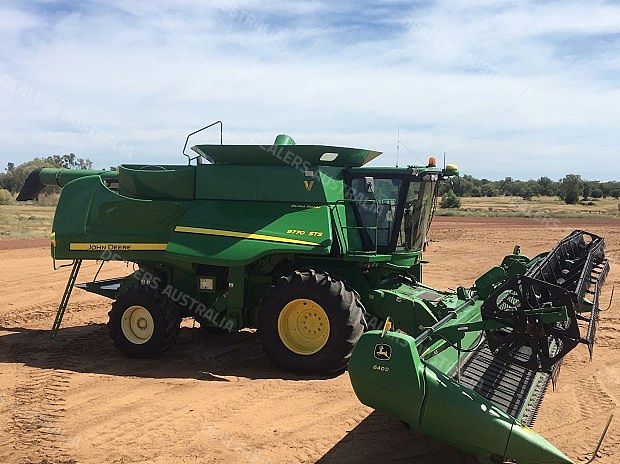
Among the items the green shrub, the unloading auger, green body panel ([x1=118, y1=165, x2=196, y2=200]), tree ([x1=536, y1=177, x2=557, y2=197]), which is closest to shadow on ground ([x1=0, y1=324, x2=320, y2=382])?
green body panel ([x1=118, y1=165, x2=196, y2=200])

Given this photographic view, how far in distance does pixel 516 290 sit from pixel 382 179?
10.6 feet

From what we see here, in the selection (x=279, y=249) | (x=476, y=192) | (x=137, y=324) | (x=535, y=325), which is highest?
(x=476, y=192)

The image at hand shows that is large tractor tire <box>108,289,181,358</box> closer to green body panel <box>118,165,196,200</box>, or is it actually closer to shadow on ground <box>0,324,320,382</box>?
shadow on ground <box>0,324,320,382</box>

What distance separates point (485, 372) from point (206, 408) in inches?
100

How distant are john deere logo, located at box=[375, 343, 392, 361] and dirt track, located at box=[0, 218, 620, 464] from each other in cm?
98

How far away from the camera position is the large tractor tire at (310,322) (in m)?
6.71

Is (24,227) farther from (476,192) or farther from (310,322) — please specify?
(476,192)

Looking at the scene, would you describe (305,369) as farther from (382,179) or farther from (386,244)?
(382,179)

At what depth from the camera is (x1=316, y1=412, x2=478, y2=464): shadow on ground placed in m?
4.64

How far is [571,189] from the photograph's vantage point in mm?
55156

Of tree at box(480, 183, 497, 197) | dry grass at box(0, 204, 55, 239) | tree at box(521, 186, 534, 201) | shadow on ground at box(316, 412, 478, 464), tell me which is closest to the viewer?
shadow on ground at box(316, 412, 478, 464)

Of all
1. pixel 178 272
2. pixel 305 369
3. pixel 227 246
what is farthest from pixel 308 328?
pixel 178 272

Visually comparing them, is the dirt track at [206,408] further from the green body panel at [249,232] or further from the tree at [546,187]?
the tree at [546,187]

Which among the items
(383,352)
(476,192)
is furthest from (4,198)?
(476,192)
